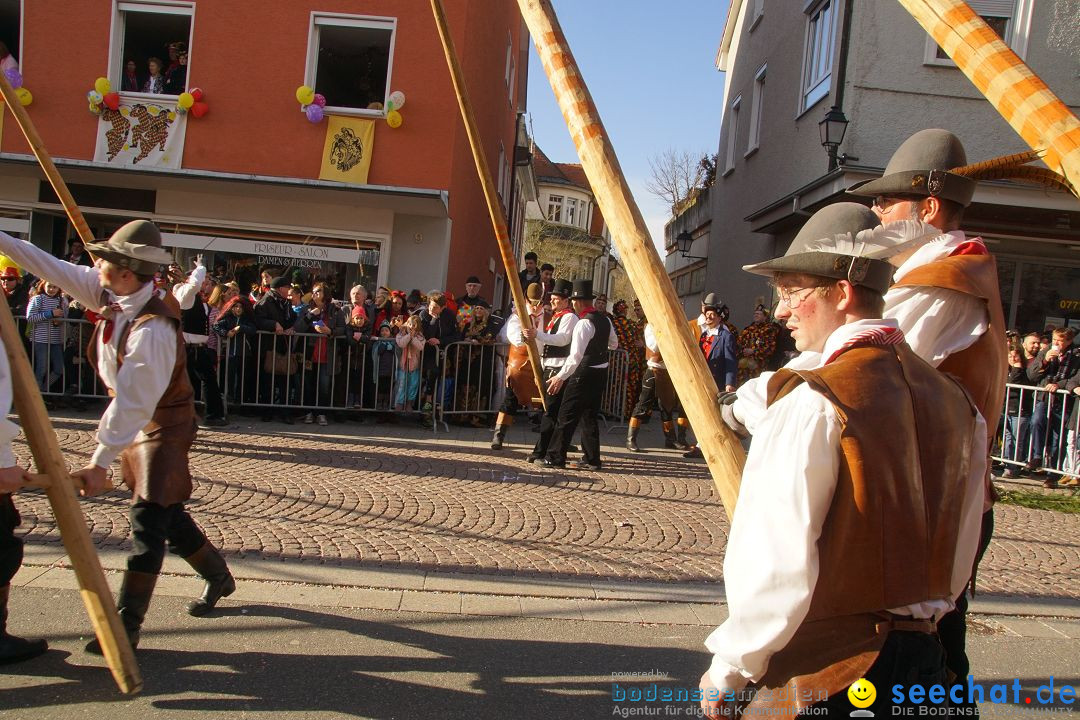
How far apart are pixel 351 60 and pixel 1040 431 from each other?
11.9m

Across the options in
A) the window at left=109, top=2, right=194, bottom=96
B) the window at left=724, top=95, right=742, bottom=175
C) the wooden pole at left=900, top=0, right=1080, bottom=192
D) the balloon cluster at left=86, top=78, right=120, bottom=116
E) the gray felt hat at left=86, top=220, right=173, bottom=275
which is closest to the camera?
the wooden pole at left=900, top=0, right=1080, bottom=192

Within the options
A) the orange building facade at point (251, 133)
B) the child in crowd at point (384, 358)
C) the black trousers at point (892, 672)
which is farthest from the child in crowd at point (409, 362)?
the black trousers at point (892, 672)

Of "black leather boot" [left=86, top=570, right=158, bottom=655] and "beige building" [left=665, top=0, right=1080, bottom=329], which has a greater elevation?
"beige building" [left=665, top=0, right=1080, bottom=329]

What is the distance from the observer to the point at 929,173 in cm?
253

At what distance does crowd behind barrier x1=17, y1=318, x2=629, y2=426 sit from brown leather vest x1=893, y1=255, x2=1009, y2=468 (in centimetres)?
819

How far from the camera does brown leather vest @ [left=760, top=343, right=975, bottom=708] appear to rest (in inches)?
63.4

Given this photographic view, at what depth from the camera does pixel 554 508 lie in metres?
6.79

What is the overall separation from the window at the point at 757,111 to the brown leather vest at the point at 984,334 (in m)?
16.6

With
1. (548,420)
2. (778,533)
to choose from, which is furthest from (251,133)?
(778,533)

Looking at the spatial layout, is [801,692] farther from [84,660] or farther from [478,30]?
[478,30]

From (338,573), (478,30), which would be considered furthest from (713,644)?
(478,30)

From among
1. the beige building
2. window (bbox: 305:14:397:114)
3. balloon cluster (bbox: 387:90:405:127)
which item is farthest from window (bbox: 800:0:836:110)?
window (bbox: 305:14:397:114)

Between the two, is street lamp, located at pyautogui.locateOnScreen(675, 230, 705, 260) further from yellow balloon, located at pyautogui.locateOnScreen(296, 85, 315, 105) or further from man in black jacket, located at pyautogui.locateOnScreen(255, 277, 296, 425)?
man in black jacket, located at pyautogui.locateOnScreen(255, 277, 296, 425)

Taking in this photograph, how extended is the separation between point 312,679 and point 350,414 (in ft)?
24.1
